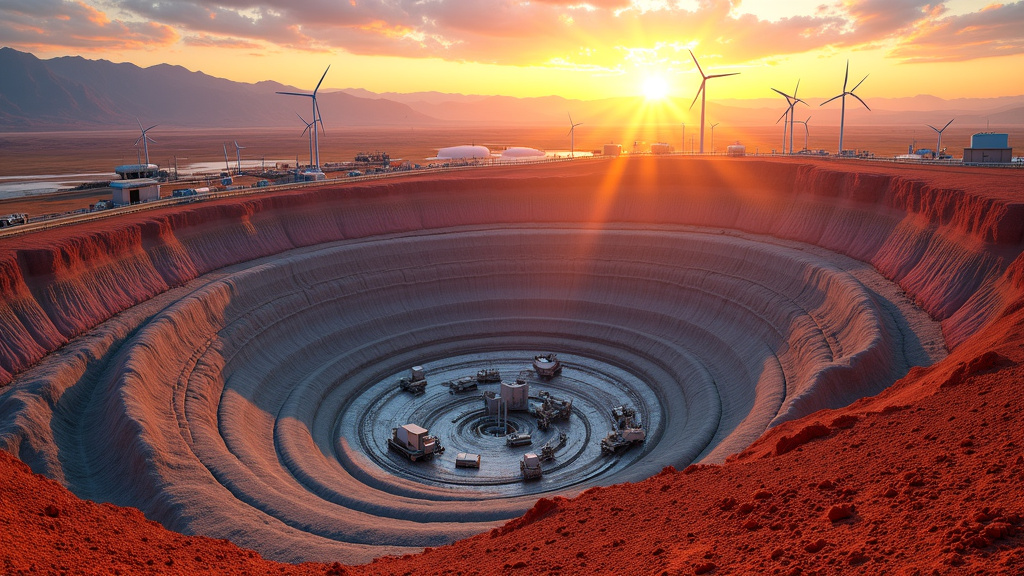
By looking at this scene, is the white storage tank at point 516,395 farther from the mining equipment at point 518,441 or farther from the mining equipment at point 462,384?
the mining equipment at point 462,384

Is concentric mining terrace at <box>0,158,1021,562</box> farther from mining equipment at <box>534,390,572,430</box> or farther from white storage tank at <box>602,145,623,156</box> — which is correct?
white storage tank at <box>602,145,623,156</box>

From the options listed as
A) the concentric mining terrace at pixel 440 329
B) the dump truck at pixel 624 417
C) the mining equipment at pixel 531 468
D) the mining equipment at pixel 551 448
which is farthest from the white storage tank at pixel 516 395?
the mining equipment at pixel 531 468

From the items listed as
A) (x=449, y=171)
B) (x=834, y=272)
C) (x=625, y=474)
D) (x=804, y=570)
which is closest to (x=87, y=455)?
(x=625, y=474)

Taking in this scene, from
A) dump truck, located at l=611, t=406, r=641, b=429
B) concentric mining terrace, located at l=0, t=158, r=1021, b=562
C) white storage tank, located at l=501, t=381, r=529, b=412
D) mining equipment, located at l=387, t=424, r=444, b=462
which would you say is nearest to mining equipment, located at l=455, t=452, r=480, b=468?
concentric mining terrace, located at l=0, t=158, r=1021, b=562

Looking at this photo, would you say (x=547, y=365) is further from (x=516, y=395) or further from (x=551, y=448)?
(x=551, y=448)

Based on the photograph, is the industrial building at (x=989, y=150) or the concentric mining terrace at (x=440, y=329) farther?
the industrial building at (x=989, y=150)

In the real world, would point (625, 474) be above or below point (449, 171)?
below

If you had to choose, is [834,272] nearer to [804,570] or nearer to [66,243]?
[804,570]

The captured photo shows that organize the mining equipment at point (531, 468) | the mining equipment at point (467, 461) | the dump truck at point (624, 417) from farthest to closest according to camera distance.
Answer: the dump truck at point (624, 417)
the mining equipment at point (467, 461)
the mining equipment at point (531, 468)

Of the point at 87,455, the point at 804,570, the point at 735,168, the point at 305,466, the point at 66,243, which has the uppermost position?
the point at 735,168
